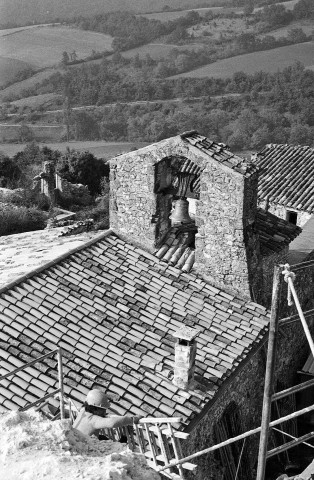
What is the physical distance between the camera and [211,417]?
385 inches

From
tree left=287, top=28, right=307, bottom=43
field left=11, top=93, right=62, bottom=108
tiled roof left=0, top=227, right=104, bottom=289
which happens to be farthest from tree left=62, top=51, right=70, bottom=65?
tiled roof left=0, top=227, right=104, bottom=289

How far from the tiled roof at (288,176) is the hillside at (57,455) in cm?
1768

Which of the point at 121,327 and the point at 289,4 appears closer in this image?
the point at 121,327

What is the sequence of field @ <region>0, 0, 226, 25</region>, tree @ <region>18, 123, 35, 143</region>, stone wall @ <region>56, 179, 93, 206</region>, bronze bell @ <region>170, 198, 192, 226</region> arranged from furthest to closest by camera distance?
field @ <region>0, 0, 226, 25</region>, tree @ <region>18, 123, 35, 143</region>, stone wall @ <region>56, 179, 93, 206</region>, bronze bell @ <region>170, 198, 192, 226</region>

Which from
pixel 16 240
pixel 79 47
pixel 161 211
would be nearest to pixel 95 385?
pixel 161 211

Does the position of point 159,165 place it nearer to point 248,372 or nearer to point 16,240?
point 248,372

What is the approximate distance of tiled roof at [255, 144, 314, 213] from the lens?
23.3 meters

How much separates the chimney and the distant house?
13.3 m

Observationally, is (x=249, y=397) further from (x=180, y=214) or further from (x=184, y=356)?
(x=180, y=214)

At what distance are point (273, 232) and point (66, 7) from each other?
300 feet

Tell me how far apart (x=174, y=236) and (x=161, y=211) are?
0.59 metres

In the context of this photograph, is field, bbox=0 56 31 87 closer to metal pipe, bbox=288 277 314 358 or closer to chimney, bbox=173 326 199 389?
chimney, bbox=173 326 199 389

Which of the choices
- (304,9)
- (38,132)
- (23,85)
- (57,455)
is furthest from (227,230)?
(304,9)

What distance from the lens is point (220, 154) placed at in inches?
456
